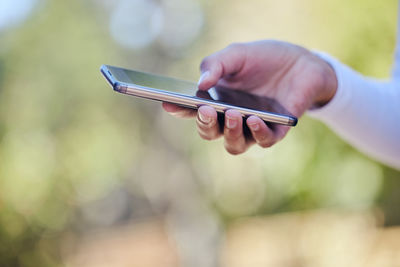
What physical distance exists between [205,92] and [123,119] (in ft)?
5.44

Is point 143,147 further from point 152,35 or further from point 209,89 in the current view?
point 209,89

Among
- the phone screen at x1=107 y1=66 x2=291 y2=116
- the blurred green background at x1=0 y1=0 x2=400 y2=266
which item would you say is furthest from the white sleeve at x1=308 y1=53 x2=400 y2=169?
the blurred green background at x1=0 y1=0 x2=400 y2=266

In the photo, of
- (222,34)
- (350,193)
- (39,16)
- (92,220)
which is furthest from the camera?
(350,193)

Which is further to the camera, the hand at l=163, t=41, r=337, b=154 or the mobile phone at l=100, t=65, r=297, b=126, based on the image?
the hand at l=163, t=41, r=337, b=154

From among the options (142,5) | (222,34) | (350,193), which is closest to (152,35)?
(142,5)

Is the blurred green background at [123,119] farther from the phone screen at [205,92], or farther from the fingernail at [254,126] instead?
the fingernail at [254,126]

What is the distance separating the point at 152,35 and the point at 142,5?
0.20 meters

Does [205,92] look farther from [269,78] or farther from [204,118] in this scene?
[269,78]

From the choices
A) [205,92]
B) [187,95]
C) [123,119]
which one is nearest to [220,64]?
[205,92]

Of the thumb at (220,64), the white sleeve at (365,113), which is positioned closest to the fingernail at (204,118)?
the thumb at (220,64)

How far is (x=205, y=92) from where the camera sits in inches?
38.9

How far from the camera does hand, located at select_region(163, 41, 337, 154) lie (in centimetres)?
97

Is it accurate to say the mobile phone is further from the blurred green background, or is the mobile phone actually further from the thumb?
the blurred green background

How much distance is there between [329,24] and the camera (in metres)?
2.66
